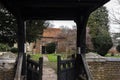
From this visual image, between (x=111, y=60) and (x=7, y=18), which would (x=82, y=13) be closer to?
(x=111, y=60)

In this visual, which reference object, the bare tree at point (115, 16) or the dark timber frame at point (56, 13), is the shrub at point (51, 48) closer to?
the bare tree at point (115, 16)

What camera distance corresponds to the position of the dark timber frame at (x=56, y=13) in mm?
6000

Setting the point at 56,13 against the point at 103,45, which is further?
the point at 103,45

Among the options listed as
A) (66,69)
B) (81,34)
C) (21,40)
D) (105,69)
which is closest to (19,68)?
(21,40)

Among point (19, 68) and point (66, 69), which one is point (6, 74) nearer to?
point (19, 68)

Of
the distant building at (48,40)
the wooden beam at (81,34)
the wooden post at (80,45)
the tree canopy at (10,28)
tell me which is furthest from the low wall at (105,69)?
the distant building at (48,40)

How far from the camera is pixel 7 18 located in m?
21.7

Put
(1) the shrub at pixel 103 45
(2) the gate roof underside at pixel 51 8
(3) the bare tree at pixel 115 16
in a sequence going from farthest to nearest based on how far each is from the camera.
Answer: (1) the shrub at pixel 103 45 → (3) the bare tree at pixel 115 16 → (2) the gate roof underside at pixel 51 8

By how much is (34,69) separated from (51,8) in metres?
1.70

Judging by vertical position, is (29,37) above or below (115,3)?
below

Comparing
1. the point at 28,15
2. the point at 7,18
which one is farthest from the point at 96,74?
the point at 7,18

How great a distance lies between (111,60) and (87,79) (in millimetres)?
1716

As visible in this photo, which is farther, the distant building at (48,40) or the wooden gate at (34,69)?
the distant building at (48,40)

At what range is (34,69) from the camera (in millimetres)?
6461
